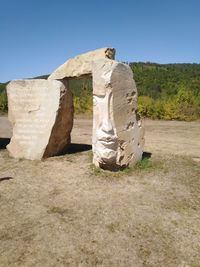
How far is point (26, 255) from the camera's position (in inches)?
195

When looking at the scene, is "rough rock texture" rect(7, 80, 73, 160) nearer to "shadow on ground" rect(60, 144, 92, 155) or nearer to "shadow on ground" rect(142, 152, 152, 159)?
"shadow on ground" rect(60, 144, 92, 155)

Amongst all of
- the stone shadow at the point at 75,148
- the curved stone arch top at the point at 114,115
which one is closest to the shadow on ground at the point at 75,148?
the stone shadow at the point at 75,148

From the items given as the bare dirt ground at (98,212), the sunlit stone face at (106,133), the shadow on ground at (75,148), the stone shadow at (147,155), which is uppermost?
the sunlit stone face at (106,133)

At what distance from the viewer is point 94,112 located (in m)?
9.06

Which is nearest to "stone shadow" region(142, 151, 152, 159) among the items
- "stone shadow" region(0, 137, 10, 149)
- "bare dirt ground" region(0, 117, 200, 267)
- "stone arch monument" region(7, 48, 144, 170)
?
"bare dirt ground" region(0, 117, 200, 267)

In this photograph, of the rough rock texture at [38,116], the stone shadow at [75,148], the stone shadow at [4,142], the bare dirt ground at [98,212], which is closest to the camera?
the bare dirt ground at [98,212]

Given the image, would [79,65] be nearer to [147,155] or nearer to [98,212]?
[147,155]

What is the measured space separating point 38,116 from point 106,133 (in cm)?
259

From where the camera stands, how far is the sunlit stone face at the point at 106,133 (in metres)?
8.66

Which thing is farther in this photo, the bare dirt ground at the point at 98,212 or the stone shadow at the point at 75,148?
the stone shadow at the point at 75,148

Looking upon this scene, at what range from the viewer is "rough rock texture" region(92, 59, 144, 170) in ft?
28.5

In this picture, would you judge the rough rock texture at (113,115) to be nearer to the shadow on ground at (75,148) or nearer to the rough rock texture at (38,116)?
the rough rock texture at (38,116)

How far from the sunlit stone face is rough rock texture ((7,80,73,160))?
5.94 feet

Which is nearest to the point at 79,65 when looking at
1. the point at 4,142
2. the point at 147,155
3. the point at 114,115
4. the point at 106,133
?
the point at 114,115
